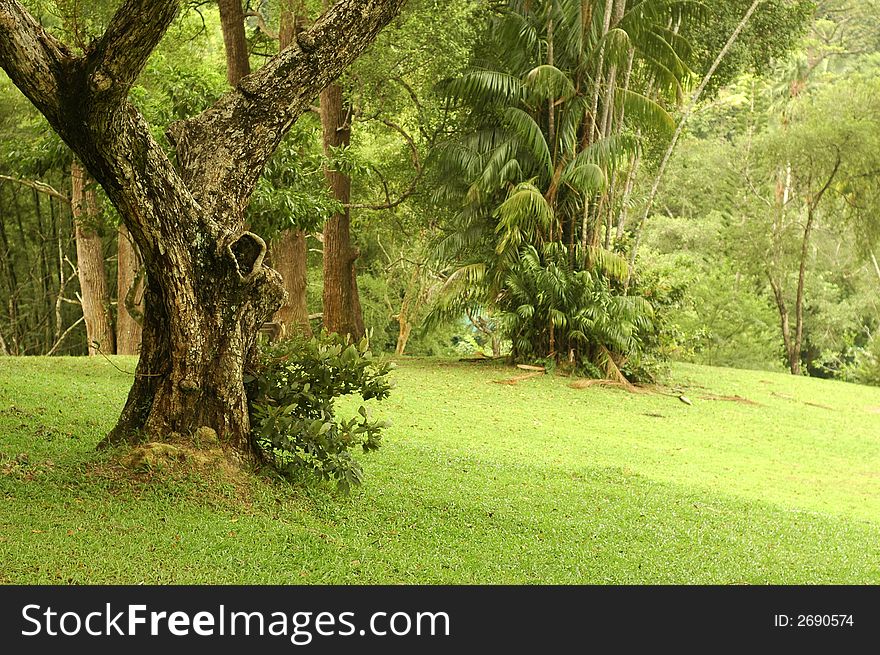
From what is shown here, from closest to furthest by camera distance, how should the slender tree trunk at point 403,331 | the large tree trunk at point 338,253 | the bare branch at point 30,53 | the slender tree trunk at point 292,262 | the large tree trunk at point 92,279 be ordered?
the bare branch at point 30,53
the slender tree trunk at point 292,262
the large tree trunk at point 338,253
the large tree trunk at point 92,279
the slender tree trunk at point 403,331

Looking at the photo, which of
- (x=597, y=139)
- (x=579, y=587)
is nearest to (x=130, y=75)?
(x=579, y=587)

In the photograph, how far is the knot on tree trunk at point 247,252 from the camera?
582cm

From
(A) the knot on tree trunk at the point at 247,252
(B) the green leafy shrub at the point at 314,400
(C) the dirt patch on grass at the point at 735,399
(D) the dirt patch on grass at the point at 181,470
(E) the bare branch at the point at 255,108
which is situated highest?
(E) the bare branch at the point at 255,108

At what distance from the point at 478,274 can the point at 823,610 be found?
1100cm

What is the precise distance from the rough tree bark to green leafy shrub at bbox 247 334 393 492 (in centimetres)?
20

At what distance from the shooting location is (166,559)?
16.0 feet

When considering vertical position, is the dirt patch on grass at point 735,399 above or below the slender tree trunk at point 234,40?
below

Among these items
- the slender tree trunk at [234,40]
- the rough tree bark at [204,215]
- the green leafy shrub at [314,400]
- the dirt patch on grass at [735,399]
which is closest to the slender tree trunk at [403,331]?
the dirt patch on grass at [735,399]

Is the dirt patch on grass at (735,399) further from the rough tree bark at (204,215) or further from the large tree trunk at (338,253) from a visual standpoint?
the rough tree bark at (204,215)

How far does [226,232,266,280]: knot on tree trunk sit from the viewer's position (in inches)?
229

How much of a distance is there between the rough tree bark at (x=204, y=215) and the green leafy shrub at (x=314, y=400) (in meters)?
0.20

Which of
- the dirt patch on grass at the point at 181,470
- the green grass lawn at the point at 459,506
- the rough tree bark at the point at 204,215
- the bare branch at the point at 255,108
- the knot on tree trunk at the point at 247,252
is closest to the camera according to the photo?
the green grass lawn at the point at 459,506

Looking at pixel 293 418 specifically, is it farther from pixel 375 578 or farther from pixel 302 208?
pixel 302 208

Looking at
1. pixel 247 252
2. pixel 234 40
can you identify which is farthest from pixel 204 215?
pixel 234 40
